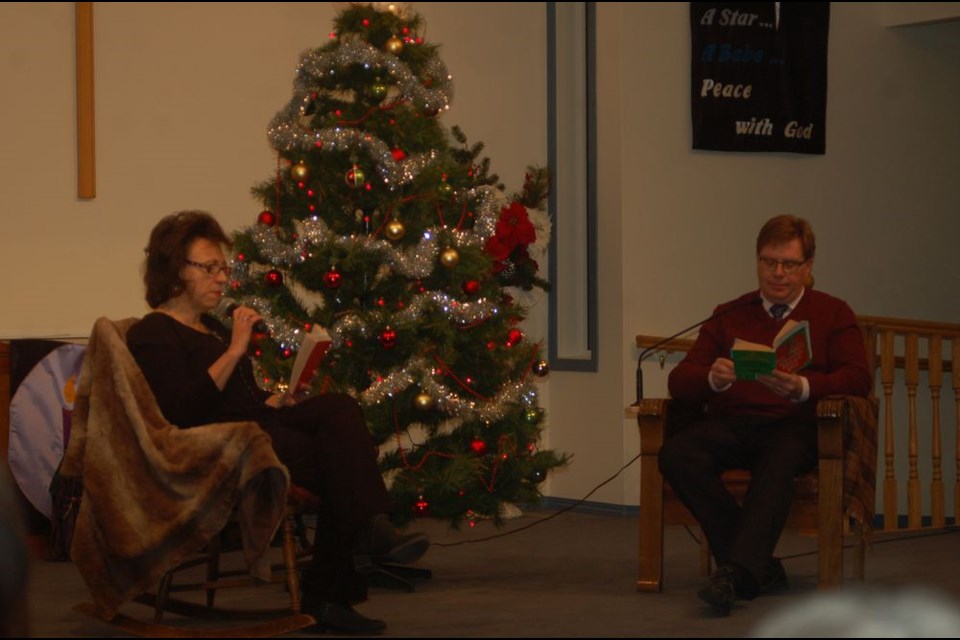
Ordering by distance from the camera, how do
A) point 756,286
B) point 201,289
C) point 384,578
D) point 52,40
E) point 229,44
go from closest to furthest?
point 201,289, point 384,578, point 52,40, point 229,44, point 756,286

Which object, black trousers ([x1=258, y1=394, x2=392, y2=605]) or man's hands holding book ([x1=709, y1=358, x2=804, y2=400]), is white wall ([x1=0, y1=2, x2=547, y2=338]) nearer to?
black trousers ([x1=258, y1=394, x2=392, y2=605])

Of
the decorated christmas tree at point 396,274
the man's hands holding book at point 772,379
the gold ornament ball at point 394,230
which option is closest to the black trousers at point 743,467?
the man's hands holding book at point 772,379

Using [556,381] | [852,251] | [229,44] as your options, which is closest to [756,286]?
[852,251]

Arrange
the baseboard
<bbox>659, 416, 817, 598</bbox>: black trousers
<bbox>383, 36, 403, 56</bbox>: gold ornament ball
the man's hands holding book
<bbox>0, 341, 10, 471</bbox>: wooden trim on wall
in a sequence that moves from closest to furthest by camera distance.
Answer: <bbox>659, 416, 817, 598</bbox>: black trousers → the man's hands holding book → <bbox>383, 36, 403, 56</bbox>: gold ornament ball → <bbox>0, 341, 10, 471</bbox>: wooden trim on wall → the baseboard

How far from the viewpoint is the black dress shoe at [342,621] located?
11.9ft

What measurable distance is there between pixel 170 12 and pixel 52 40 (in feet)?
1.77

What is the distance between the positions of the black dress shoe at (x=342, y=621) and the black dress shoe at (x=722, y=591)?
2.93 ft

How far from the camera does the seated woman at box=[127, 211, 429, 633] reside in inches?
144

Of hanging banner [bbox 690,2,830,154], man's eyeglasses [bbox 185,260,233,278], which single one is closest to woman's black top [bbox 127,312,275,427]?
man's eyeglasses [bbox 185,260,233,278]

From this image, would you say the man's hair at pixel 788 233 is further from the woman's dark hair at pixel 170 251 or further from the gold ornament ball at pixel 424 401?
the woman's dark hair at pixel 170 251

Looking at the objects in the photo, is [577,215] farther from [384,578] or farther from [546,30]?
[384,578]

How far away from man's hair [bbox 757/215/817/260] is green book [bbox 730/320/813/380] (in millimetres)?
324

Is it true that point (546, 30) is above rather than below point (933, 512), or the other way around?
above

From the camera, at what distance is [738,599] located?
4152mm
